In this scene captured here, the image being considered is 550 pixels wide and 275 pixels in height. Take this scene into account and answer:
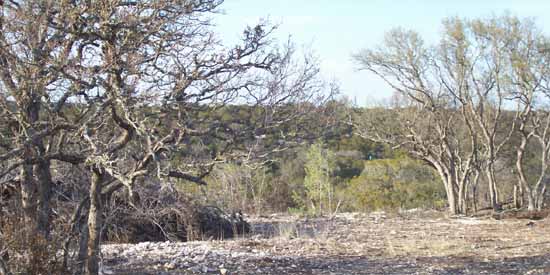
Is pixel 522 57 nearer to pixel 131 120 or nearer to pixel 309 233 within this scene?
pixel 309 233

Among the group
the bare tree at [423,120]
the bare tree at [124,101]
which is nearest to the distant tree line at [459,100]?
the bare tree at [423,120]

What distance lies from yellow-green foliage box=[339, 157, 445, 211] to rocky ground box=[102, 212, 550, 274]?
34.1 ft

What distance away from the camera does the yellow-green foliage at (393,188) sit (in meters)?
26.5

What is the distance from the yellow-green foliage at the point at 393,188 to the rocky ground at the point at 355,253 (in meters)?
10.4

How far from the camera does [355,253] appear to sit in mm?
11352

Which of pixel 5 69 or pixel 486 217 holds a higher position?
pixel 5 69

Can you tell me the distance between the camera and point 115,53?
6.16 m

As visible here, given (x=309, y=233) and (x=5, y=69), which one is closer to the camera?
(x=5, y=69)

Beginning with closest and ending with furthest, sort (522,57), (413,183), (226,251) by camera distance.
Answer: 1. (226,251)
2. (522,57)
3. (413,183)

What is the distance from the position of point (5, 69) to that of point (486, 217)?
1559 cm

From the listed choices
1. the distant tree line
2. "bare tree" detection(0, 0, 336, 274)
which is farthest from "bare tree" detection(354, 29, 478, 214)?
"bare tree" detection(0, 0, 336, 274)

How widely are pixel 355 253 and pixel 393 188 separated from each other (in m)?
17.9

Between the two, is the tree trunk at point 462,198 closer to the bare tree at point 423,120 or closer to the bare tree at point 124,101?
the bare tree at point 423,120

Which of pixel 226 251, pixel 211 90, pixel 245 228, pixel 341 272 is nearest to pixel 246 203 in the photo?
pixel 245 228
